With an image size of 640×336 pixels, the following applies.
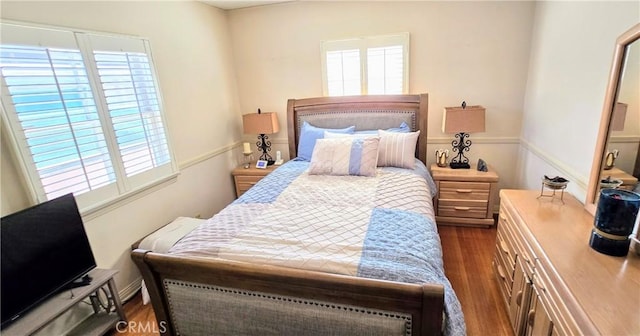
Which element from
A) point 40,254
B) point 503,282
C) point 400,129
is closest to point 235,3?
point 400,129

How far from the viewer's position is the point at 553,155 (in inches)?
88.3

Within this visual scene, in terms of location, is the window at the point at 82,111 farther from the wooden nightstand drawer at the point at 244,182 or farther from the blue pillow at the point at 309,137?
the blue pillow at the point at 309,137

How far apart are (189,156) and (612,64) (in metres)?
3.20

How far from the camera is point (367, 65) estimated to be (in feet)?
10.4

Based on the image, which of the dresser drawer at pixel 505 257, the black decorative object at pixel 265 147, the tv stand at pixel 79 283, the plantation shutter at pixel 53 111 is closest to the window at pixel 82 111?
the plantation shutter at pixel 53 111

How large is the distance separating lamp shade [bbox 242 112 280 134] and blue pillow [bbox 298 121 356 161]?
0.45 meters

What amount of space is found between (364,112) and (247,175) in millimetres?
1546

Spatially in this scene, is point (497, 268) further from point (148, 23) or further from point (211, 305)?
point (148, 23)

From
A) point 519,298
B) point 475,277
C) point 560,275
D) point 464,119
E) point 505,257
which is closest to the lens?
point 560,275

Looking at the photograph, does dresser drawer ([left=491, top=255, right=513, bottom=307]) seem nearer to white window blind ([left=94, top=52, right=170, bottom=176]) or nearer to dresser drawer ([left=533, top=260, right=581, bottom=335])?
dresser drawer ([left=533, top=260, right=581, bottom=335])

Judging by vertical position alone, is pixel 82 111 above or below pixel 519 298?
above

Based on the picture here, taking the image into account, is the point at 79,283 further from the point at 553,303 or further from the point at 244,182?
the point at 553,303

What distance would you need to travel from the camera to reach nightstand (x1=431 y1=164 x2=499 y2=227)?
111 inches

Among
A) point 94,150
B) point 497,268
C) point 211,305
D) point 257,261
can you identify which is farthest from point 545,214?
point 94,150
